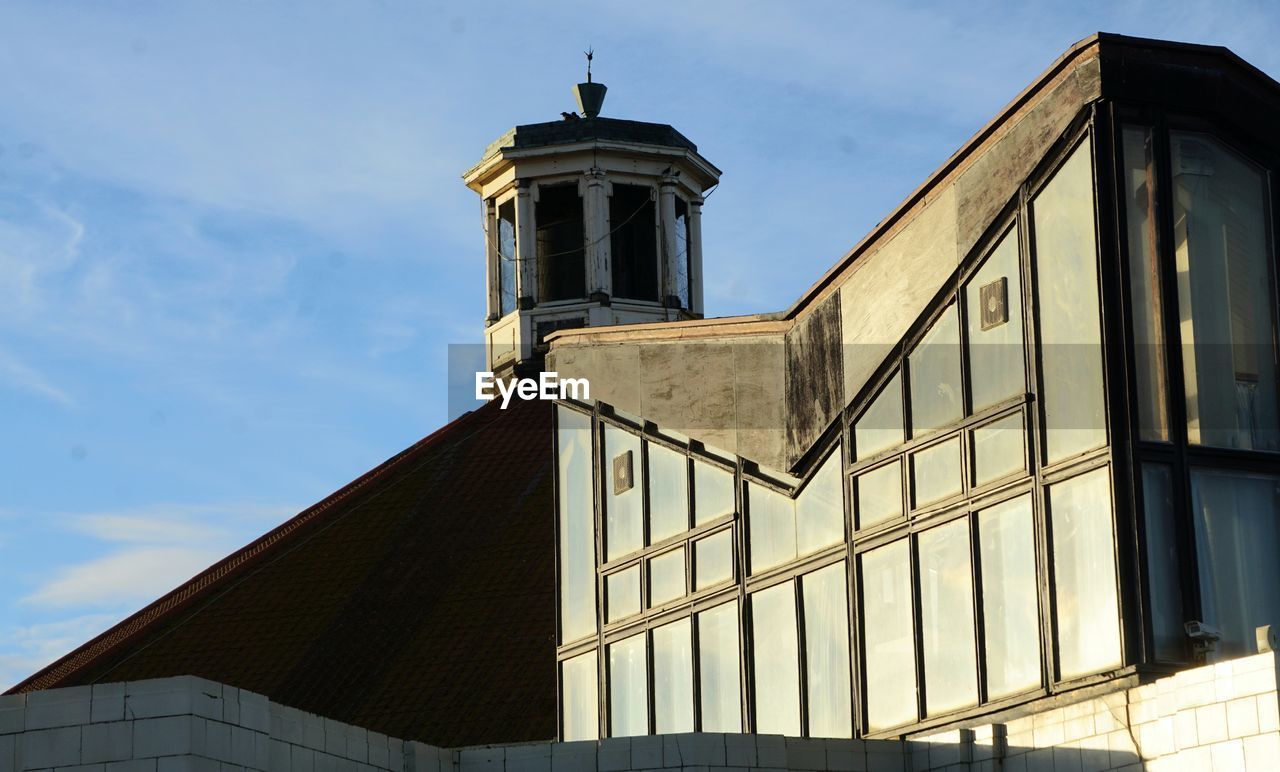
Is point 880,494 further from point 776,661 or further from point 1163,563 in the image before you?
point 1163,563

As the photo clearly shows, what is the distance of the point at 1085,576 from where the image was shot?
18.7 meters

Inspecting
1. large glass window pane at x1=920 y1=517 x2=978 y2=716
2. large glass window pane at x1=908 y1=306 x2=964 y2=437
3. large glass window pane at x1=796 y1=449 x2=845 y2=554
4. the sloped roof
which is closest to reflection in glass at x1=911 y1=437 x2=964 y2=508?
large glass window pane at x1=908 y1=306 x2=964 y2=437

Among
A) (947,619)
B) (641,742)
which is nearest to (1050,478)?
(947,619)

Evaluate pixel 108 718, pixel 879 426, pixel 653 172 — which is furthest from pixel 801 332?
pixel 653 172

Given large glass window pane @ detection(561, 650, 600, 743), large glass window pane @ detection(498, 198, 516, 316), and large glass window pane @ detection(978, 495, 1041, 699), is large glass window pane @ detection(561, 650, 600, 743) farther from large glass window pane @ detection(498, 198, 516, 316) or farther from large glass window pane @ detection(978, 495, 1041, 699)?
large glass window pane @ detection(498, 198, 516, 316)

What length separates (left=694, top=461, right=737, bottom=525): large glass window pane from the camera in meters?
23.7

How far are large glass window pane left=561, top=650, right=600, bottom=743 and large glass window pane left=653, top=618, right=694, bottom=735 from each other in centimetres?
120

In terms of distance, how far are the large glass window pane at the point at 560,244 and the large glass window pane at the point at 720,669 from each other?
2636cm

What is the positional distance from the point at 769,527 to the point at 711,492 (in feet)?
3.71

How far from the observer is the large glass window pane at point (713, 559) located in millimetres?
23531

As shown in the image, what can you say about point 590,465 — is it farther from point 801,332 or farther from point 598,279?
point 598,279

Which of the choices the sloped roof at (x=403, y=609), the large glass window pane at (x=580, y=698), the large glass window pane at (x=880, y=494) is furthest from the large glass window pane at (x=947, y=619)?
the sloped roof at (x=403, y=609)

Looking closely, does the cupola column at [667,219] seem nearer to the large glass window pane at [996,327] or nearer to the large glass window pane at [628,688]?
the large glass window pane at [628,688]

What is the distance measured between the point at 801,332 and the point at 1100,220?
498 centimetres
